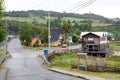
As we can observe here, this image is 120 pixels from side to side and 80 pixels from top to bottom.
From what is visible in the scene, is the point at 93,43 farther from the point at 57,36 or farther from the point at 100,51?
the point at 57,36

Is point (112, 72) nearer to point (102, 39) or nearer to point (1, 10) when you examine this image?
point (1, 10)

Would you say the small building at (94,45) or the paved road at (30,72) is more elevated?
the small building at (94,45)

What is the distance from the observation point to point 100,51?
76312 millimetres

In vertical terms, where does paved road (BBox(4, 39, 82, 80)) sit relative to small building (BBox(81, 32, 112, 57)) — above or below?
below

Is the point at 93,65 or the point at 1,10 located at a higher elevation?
the point at 1,10

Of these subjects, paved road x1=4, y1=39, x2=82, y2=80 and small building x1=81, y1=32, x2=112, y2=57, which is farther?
small building x1=81, y1=32, x2=112, y2=57

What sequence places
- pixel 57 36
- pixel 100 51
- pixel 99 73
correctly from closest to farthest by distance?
pixel 99 73 → pixel 100 51 → pixel 57 36

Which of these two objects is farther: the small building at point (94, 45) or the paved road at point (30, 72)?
the small building at point (94, 45)

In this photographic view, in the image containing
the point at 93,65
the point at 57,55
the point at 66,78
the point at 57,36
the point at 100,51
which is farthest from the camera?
the point at 57,36

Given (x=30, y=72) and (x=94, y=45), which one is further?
(x=94, y=45)

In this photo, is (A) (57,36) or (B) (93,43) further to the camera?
(A) (57,36)

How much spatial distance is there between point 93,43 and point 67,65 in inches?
1360

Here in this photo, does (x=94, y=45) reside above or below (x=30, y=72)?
above

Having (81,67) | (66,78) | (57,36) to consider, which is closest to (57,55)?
(81,67)
